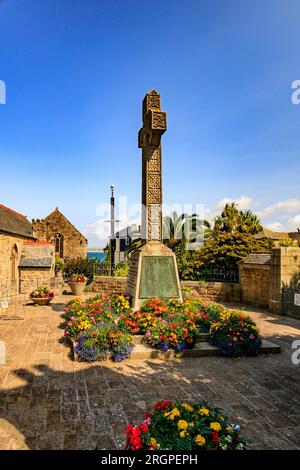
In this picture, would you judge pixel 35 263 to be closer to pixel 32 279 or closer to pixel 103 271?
pixel 32 279

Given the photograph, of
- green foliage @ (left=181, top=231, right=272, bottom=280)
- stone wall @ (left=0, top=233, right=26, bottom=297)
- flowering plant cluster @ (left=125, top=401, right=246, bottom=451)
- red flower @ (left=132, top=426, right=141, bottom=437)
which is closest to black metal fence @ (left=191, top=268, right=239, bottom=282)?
green foliage @ (left=181, top=231, right=272, bottom=280)

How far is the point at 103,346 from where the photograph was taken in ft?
20.9

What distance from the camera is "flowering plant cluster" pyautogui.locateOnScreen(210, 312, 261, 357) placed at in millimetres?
6668

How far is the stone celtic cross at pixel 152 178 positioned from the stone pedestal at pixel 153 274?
514 millimetres

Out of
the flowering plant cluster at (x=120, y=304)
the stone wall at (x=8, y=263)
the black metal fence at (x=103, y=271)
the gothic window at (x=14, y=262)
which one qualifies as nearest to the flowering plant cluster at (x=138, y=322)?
the flowering plant cluster at (x=120, y=304)

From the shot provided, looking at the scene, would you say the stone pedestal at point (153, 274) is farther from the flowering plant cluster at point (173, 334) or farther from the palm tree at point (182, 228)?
the palm tree at point (182, 228)

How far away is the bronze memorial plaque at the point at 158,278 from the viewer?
907 centimetres

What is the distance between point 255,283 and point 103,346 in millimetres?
9095

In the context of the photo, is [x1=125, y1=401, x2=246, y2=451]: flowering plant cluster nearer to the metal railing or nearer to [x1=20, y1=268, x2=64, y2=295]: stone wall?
the metal railing

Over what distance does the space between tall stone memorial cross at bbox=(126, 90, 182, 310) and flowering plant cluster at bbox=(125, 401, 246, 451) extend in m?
5.81

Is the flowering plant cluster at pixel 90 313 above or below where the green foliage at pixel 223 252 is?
below

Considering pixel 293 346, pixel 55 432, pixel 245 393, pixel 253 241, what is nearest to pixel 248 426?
pixel 245 393

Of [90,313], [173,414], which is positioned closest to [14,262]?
[90,313]
